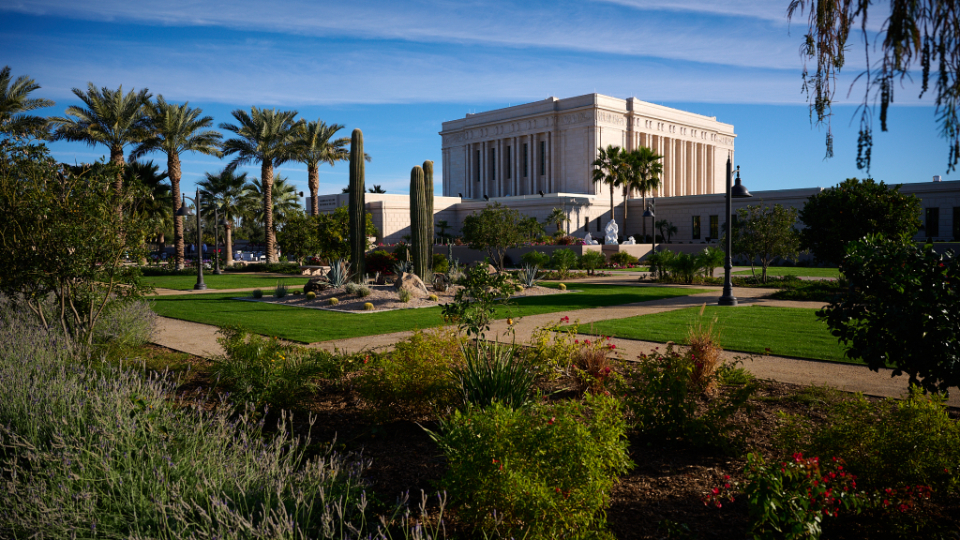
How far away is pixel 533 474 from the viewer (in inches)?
127

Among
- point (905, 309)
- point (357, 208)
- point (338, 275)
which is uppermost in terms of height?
point (357, 208)

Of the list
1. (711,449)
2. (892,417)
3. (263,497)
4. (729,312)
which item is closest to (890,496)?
(892,417)

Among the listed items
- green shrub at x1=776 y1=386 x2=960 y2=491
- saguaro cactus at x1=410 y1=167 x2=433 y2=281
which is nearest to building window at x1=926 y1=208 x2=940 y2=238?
saguaro cactus at x1=410 y1=167 x2=433 y2=281

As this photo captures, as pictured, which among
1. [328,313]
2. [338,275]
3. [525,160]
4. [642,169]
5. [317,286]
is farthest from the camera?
[525,160]

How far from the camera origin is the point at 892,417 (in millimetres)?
4055

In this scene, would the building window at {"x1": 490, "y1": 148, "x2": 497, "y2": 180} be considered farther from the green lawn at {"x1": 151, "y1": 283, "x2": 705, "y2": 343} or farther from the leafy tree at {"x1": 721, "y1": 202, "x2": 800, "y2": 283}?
the green lawn at {"x1": 151, "y1": 283, "x2": 705, "y2": 343}

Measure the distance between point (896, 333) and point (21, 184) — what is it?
31.0 ft

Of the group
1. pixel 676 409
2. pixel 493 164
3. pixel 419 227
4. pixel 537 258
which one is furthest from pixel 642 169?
pixel 676 409

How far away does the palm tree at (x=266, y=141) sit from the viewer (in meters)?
39.1

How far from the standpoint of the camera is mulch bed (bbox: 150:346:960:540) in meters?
3.56

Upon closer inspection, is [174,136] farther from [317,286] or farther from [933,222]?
[933,222]

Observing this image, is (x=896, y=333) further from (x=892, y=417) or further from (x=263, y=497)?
(x=263, y=497)

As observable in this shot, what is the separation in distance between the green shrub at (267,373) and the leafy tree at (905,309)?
4.67m

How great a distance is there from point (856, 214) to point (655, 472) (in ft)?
47.8
